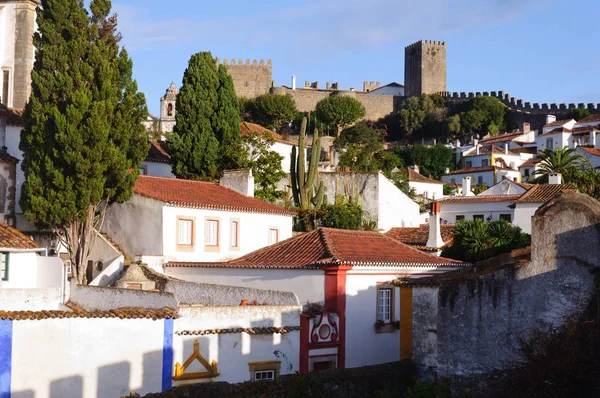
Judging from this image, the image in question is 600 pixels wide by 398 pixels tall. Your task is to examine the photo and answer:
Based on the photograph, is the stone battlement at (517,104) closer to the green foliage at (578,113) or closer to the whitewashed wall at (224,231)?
the green foliage at (578,113)

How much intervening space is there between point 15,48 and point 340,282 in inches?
929

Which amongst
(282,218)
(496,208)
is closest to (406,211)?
(496,208)

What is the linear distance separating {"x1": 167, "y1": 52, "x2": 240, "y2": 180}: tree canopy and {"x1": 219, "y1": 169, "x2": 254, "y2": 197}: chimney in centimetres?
438

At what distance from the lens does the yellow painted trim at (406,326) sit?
20797mm

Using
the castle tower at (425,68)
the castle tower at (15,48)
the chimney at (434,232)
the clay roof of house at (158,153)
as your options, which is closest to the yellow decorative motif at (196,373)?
the chimney at (434,232)

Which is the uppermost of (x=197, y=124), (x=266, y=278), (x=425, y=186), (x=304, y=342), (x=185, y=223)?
(x=197, y=124)

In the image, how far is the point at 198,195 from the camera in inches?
1257

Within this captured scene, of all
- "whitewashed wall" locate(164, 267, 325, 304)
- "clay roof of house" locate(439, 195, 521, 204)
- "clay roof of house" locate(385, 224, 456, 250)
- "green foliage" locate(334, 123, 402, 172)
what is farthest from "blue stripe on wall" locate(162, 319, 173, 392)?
"green foliage" locate(334, 123, 402, 172)

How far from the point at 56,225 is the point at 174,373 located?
1041 centimetres

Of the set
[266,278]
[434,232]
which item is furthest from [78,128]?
[434,232]

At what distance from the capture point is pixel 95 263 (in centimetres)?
2975

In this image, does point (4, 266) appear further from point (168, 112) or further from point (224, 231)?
point (168, 112)

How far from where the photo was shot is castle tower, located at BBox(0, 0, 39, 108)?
39531mm

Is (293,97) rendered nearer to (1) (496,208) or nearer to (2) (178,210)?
(1) (496,208)
